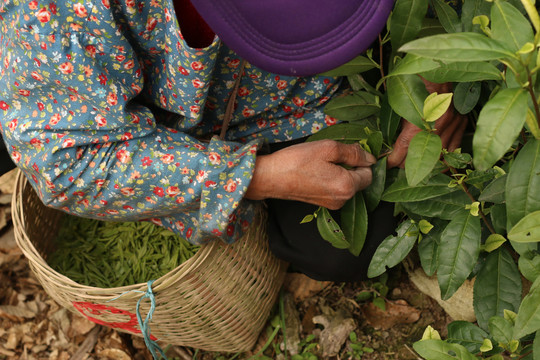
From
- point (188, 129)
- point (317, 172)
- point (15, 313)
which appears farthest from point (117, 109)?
point (15, 313)

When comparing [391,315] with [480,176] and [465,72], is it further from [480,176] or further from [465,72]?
[465,72]

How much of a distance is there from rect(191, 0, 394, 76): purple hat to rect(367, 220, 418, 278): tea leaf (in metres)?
0.39

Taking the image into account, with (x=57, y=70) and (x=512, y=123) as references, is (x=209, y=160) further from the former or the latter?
(x=512, y=123)

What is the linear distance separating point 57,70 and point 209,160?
31cm

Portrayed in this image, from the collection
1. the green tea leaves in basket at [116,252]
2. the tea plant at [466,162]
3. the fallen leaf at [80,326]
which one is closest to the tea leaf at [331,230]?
the tea plant at [466,162]

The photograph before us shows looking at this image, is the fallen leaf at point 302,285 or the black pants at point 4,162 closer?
the black pants at point 4,162

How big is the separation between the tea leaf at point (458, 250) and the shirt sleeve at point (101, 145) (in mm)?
368

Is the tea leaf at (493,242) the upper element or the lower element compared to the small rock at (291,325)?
upper

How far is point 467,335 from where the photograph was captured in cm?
95

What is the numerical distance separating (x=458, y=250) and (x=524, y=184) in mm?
198

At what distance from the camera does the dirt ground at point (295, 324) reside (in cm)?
145

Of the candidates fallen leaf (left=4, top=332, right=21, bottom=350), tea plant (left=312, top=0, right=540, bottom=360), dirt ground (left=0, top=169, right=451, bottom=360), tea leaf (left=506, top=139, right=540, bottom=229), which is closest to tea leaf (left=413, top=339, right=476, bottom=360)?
tea plant (left=312, top=0, right=540, bottom=360)

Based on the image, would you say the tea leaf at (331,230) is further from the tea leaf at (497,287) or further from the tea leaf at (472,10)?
the tea leaf at (472,10)

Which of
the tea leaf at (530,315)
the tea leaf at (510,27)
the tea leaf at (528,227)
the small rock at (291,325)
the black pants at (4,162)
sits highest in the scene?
the tea leaf at (510,27)
